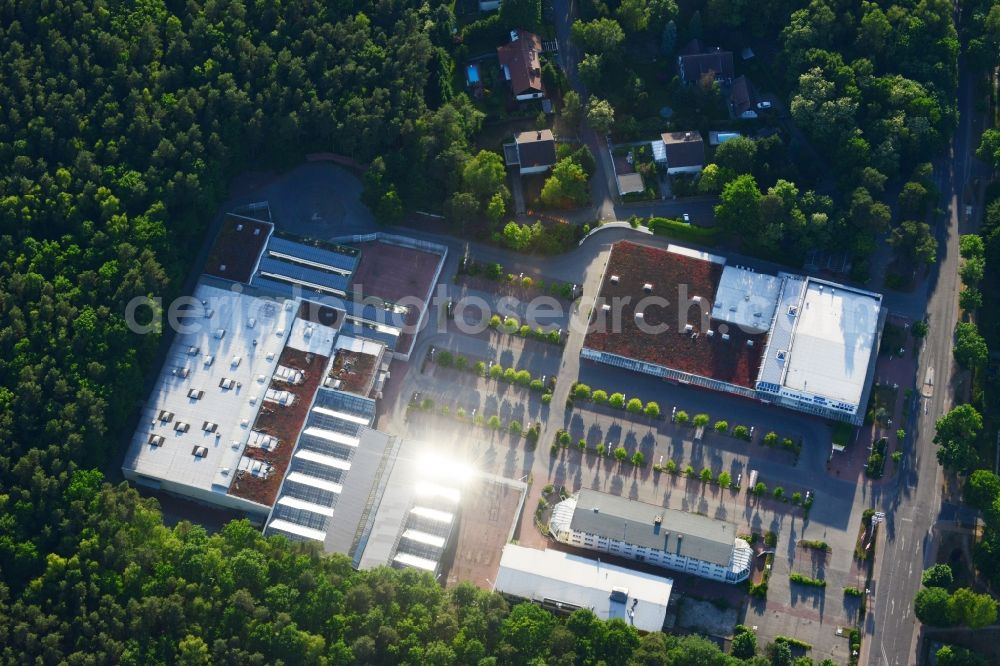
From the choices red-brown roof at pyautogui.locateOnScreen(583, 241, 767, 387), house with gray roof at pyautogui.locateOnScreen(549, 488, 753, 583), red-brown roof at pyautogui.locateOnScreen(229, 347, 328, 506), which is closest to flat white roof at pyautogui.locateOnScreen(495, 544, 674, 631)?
house with gray roof at pyautogui.locateOnScreen(549, 488, 753, 583)

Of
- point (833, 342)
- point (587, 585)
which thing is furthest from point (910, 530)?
point (587, 585)

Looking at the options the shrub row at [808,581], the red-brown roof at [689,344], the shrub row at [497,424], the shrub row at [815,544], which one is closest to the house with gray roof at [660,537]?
the shrub row at [808,581]

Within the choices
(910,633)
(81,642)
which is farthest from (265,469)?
(910,633)

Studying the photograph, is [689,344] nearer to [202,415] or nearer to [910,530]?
[910,530]

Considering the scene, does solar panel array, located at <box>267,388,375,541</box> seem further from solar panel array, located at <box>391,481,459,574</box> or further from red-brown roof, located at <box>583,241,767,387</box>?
red-brown roof, located at <box>583,241,767,387</box>

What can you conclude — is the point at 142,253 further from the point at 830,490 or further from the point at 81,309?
the point at 830,490

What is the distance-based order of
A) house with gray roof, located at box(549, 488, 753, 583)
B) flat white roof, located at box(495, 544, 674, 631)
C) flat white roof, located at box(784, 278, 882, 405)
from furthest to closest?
flat white roof, located at box(784, 278, 882, 405) < house with gray roof, located at box(549, 488, 753, 583) < flat white roof, located at box(495, 544, 674, 631)
